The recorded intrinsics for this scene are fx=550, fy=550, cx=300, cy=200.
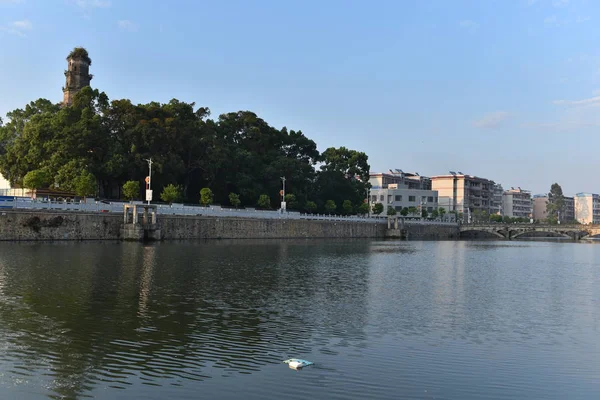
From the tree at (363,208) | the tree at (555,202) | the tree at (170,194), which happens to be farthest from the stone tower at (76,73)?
the tree at (555,202)

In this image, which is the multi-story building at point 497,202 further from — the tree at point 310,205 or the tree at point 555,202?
the tree at point 310,205

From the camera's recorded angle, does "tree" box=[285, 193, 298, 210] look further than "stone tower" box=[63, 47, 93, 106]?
Yes

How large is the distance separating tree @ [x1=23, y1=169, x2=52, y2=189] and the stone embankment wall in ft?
28.5

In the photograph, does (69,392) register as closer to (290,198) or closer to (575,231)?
(290,198)

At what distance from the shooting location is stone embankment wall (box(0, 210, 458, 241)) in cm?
5266

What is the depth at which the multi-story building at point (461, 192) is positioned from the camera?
16675 centimetres

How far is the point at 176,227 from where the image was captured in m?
66.2

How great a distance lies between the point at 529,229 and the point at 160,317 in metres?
115

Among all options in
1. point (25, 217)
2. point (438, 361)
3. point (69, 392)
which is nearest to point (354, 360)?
point (438, 361)

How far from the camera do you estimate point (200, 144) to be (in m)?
82.2

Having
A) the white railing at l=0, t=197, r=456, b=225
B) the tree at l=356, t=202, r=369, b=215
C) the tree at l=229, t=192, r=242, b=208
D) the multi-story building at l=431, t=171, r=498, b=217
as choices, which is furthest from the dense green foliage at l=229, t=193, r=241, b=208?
the multi-story building at l=431, t=171, r=498, b=217

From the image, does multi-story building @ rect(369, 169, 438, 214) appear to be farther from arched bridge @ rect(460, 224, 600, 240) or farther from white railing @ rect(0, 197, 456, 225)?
white railing @ rect(0, 197, 456, 225)

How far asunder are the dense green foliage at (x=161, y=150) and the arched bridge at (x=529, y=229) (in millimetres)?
36600

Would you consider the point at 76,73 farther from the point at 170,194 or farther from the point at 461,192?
the point at 461,192
